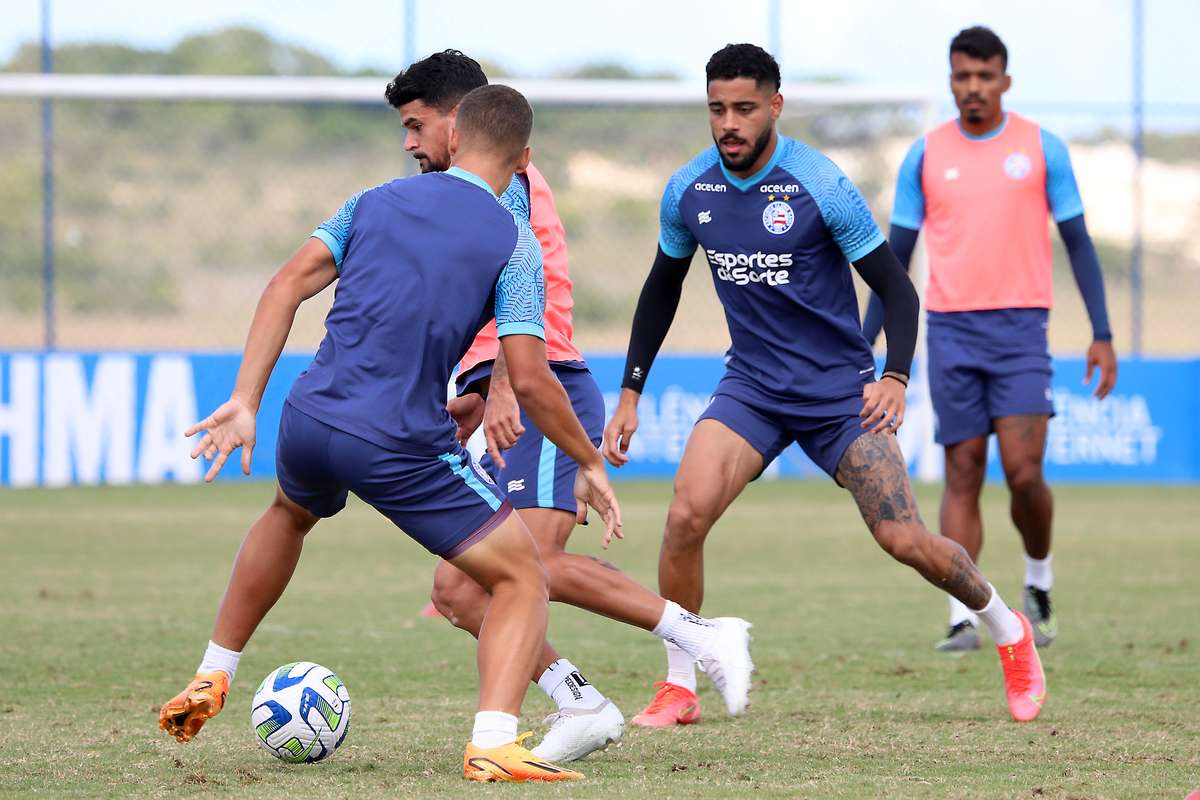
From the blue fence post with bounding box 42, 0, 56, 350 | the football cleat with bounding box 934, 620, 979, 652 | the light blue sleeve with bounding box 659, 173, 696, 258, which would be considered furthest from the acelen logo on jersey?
the blue fence post with bounding box 42, 0, 56, 350

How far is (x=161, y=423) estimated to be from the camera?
15.5 m

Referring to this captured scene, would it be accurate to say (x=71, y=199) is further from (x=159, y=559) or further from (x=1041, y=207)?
(x=1041, y=207)

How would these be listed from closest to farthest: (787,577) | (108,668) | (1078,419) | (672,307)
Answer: (672,307)
(108,668)
(787,577)
(1078,419)

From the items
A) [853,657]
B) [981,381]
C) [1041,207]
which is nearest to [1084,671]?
[853,657]

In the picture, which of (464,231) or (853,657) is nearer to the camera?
(464,231)

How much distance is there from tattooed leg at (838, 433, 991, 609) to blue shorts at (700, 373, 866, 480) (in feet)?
0.32

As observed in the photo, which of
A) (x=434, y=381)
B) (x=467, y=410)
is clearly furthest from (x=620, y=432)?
(x=434, y=381)

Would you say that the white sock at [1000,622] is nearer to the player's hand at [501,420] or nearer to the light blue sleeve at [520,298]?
the player's hand at [501,420]

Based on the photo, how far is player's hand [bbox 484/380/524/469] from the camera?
17.0ft

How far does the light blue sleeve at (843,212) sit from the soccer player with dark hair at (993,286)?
165 centimetres

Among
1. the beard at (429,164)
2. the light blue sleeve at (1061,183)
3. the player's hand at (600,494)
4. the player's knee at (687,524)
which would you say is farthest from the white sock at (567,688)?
the light blue sleeve at (1061,183)

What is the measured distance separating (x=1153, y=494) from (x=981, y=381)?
8.84 meters

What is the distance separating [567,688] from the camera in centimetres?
527

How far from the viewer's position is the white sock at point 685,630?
5430 millimetres
